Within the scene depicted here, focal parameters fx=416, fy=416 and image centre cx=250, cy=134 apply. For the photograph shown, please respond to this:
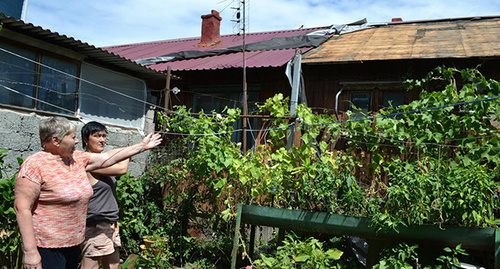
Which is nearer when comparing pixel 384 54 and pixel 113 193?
pixel 113 193

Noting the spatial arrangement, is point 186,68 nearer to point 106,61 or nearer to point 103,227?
point 106,61

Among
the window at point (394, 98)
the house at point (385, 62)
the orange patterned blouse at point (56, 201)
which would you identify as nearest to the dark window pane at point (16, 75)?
the orange patterned blouse at point (56, 201)

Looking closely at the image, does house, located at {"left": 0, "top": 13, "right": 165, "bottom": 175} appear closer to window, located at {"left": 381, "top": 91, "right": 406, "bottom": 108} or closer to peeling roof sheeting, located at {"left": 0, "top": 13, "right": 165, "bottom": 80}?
peeling roof sheeting, located at {"left": 0, "top": 13, "right": 165, "bottom": 80}

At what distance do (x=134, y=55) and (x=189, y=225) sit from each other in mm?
6014

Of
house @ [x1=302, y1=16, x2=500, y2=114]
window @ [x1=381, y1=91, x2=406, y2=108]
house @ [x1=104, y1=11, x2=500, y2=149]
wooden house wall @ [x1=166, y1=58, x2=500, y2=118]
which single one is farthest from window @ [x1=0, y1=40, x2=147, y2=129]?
window @ [x1=381, y1=91, x2=406, y2=108]

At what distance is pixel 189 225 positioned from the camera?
5781mm

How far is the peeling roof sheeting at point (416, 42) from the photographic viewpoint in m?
6.33

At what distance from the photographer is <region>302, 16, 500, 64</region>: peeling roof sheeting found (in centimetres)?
633

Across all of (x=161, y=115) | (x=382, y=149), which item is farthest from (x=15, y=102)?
(x=382, y=149)

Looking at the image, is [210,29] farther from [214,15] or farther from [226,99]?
[226,99]

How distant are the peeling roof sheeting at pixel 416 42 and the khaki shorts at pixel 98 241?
4519 mm

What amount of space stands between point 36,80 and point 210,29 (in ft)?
18.6

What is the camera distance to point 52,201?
2529 millimetres

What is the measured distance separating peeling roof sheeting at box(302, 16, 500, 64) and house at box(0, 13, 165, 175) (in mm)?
3087
